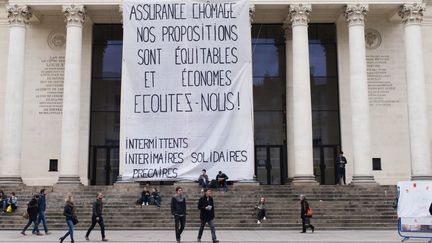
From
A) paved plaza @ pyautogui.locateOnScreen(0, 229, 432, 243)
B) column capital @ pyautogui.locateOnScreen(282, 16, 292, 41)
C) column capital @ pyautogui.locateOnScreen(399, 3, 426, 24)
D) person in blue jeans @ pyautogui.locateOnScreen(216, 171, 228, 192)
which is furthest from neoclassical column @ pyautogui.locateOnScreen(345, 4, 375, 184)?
paved plaza @ pyautogui.locateOnScreen(0, 229, 432, 243)

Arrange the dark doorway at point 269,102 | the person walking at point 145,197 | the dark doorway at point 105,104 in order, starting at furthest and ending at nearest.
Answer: the dark doorway at point 269,102 → the dark doorway at point 105,104 → the person walking at point 145,197

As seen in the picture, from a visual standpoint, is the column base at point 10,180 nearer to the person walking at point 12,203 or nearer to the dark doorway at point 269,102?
the person walking at point 12,203

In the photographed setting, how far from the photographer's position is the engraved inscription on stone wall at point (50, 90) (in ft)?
125

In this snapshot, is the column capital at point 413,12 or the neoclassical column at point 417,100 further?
the column capital at point 413,12

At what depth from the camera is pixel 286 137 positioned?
131 feet

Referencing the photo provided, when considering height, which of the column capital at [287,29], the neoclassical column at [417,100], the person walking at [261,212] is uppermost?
the column capital at [287,29]

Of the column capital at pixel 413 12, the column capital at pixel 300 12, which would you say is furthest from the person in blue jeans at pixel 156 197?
the column capital at pixel 413 12

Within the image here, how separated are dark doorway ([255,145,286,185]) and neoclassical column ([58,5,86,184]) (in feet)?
43.3

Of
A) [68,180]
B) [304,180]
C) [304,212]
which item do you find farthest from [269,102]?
[304,212]

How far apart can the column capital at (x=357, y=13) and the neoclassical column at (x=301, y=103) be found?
267 cm

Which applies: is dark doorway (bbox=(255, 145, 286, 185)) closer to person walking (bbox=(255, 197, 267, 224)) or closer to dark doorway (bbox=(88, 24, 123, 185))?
dark doorway (bbox=(88, 24, 123, 185))

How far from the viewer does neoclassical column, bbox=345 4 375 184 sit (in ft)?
111

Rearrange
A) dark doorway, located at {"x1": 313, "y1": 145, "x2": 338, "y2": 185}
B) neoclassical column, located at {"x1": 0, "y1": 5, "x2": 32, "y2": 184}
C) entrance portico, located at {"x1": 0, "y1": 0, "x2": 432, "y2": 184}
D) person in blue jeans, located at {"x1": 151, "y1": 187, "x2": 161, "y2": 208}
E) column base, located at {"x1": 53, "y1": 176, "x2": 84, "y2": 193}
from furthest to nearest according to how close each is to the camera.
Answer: dark doorway, located at {"x1": 313, "y1": 145, "x2": 338, "y2": 185}, neoclassical column, located at {"x1": 0, "y1": 5, "x2": 32, "y2": 184}, entrance portico, located at {"x1": 0, "y1": 0, "x2": 432, "y2": 184}, column base, located at {"x1": 53, "y1": 176, "x2": 84, "y2": 193}, person in blue jeans, located at {"x1": 151, "y1": 187, "x2": 161, "y2": 208}

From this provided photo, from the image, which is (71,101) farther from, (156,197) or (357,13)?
(357,13)
